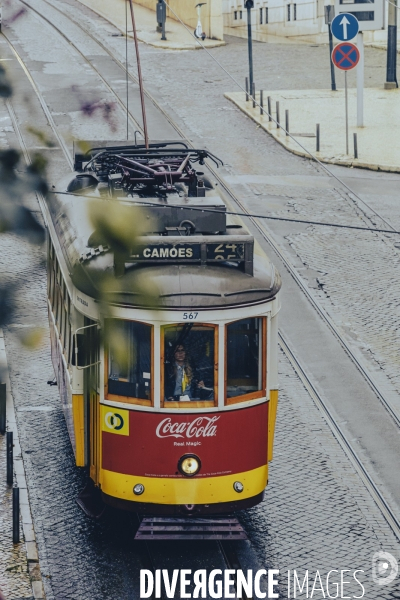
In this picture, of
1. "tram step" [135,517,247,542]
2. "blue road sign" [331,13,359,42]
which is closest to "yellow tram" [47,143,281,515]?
"tram step" [135,517,247,542]

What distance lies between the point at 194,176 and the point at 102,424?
8.47 ft

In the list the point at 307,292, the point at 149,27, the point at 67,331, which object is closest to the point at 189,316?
the point at 67,331

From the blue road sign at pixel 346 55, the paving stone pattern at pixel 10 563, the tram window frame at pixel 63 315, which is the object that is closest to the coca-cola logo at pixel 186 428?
the paving stone pattern at pixel 10 563

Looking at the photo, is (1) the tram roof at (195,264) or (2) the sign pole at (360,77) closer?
(1) the tram roof at (195,264)

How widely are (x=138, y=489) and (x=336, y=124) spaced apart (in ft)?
66.1

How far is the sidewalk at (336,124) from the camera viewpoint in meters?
24.7

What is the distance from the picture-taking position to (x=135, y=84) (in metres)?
31.2

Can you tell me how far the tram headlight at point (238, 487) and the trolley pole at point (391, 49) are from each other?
892 inches

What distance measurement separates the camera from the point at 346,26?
25.2m

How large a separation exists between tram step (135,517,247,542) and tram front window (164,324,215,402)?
38.5 inches

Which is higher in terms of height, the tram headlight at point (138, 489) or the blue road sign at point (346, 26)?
the blue road sign at point (346, 26)

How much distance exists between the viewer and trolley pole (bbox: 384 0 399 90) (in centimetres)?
2966

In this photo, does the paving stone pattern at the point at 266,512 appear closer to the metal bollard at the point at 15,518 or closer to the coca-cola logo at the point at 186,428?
the metal bollard at the point at 15,518

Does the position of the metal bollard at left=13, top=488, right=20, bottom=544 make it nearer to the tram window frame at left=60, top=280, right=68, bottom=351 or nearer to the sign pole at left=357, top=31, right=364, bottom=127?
the tram window frame at left=60, top=280, right=68, bottom=351
